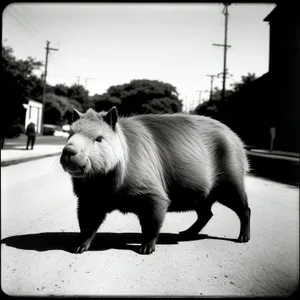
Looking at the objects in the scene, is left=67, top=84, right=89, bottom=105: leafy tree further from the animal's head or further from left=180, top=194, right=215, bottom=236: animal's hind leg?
left=180, top=194, right=215, bottom=236: animal's hind leg

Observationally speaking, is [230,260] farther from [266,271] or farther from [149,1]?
[149,1]

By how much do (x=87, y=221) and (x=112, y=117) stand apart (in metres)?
0.86

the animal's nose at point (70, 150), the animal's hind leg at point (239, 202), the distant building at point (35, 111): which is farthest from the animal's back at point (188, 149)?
the distant building at point (35, 111)

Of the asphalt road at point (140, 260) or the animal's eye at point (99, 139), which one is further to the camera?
the animal's eye at point (99, 139)

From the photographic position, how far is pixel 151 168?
2.54m

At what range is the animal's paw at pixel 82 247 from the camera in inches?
92.9

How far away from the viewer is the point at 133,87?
99.6 inches

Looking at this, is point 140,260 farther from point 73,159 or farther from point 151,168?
point 73,159

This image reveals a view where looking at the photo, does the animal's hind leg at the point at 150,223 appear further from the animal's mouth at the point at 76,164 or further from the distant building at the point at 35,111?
the distant building at the point at 35,111

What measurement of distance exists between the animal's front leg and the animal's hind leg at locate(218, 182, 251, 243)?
116 centimetres

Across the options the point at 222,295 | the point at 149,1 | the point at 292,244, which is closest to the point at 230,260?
the point at 222,295

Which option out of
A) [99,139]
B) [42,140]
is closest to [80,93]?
[99,139]

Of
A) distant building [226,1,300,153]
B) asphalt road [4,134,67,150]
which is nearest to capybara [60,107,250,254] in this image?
asphalt road [4,134,67,150]

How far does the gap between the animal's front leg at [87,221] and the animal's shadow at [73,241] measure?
88 mm
